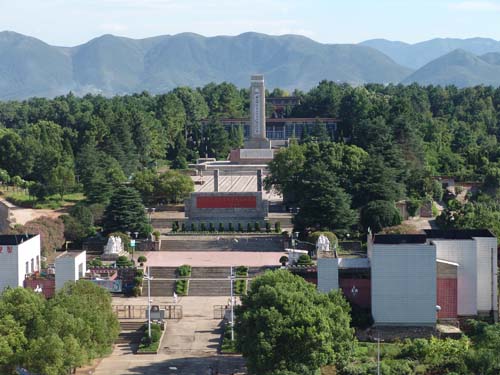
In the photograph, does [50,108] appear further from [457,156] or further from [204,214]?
[204,214]

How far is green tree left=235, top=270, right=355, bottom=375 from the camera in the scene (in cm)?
2228

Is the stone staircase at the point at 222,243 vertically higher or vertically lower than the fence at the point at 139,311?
higher

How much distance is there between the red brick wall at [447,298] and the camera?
28.0 metres

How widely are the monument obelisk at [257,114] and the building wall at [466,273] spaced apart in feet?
117

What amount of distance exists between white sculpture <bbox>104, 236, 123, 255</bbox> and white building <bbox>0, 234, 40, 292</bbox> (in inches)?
186

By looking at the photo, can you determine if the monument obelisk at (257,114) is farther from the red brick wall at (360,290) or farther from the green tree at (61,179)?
the red brick wall at (360,290)

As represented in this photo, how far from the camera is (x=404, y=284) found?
1080 inches

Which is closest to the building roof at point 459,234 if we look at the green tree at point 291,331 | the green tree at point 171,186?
the green tree at point 291,331

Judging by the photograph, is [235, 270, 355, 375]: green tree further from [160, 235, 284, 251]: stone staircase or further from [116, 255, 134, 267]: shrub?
[160, 235, 284, 251]: stone staircase

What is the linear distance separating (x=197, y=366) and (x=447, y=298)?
7713 mm

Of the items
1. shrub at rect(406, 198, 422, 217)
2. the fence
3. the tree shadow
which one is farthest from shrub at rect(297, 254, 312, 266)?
shrub at rect(406, 198, 422, 217)

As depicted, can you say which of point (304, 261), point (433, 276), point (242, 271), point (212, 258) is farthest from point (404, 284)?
point (212, 258)

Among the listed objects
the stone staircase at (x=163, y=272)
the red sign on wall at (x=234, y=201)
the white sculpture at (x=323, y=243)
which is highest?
the red sign on wall at (x=234, y=201)

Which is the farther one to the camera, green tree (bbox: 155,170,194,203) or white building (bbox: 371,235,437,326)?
green tree (bbox: 155,170,194,203)
